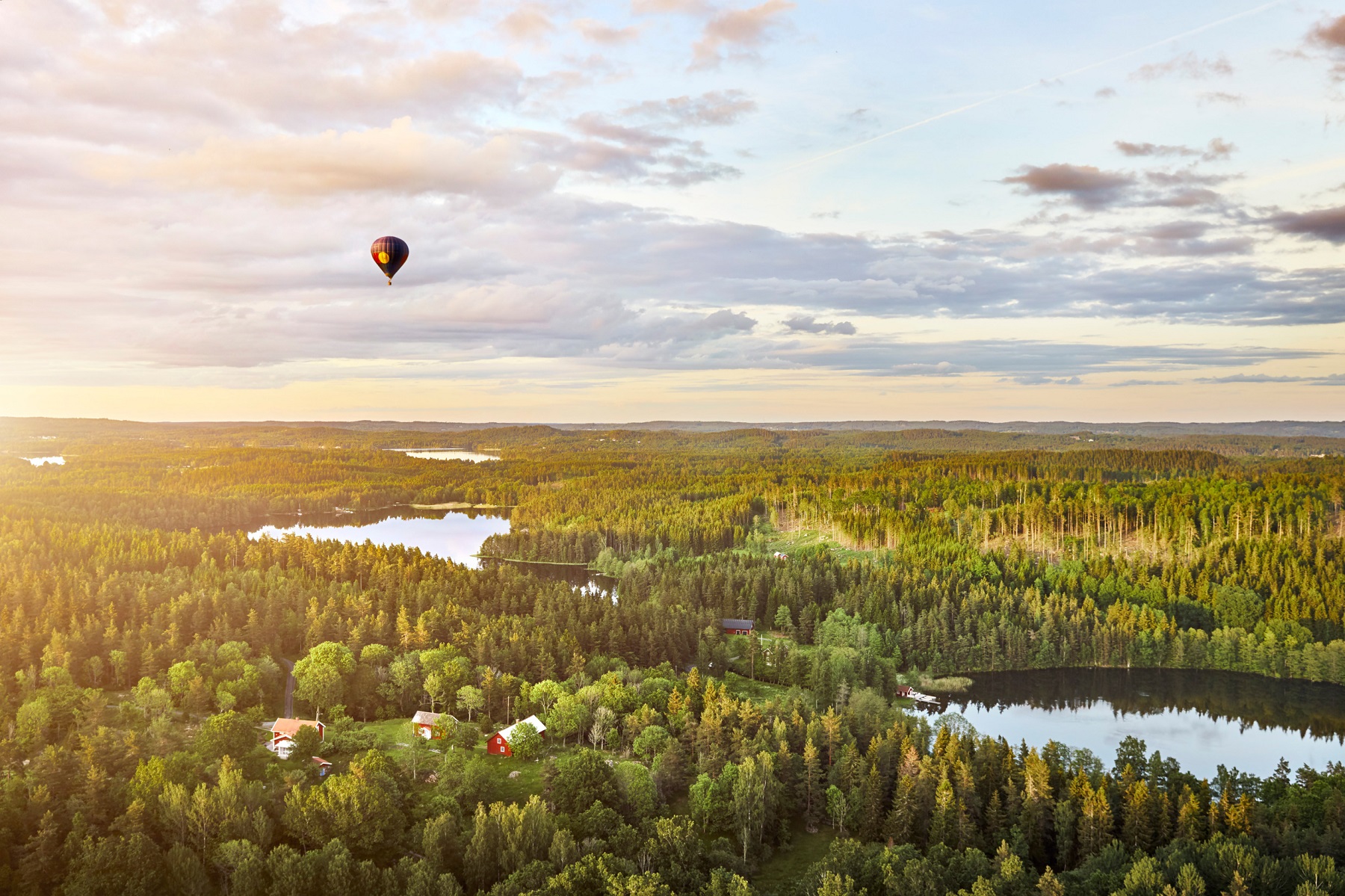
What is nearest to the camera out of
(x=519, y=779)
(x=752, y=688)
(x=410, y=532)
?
(x=519, y=779)

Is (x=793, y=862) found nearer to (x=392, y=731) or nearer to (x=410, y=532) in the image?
(x=392, y=731)

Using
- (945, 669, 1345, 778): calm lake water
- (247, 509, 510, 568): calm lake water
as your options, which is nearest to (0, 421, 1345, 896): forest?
(945, 669, 1345, 778): calm lake water

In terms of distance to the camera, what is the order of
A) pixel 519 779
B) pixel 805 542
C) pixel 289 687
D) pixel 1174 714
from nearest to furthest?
pixel 519 779 → pixel 289 687 → pixel 1174 714 → pixel 805 542

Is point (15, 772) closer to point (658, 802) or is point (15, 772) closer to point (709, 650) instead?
point (658, 802)

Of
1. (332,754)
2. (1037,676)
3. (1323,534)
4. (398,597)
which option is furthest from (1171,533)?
(332,754)

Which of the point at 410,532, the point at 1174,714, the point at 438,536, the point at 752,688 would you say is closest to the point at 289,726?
the point at 752,688

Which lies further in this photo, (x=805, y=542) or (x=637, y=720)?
(x=805, y=542)

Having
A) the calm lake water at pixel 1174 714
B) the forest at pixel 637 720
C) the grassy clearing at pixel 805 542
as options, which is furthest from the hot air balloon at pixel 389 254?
the grassy clearing at pixel 805 542

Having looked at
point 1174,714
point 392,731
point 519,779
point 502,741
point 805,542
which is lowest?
point 1174,714
